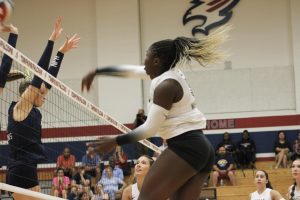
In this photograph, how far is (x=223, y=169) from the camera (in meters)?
15.6

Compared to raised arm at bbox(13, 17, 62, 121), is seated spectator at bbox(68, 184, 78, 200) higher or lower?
lower

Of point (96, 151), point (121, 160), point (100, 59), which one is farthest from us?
point (100, 59)

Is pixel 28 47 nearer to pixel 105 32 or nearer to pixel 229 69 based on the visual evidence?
pixel 105 32

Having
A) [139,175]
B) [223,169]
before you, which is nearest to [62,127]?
[223,169]

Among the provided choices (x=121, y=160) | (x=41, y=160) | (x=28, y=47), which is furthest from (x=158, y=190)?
(x=28, y=47)

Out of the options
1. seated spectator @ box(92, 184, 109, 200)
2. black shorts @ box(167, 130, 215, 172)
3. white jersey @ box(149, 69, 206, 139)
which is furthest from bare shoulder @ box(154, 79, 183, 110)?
seated spectator @ box(92, 184, 109, 200)

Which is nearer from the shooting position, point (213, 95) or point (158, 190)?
point (158, 190)

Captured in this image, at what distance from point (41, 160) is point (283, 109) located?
1343 cm

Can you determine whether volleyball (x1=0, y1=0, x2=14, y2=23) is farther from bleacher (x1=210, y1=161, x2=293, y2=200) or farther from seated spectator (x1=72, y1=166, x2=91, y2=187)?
bleacher (x1=210, y1=161, x2=293, y2=200)

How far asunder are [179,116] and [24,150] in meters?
2.15

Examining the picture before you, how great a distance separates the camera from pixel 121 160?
15570 millimetres

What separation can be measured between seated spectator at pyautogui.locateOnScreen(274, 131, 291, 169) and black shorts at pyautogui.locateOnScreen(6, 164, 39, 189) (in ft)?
39.2

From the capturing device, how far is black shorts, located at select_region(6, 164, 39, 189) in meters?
5.69

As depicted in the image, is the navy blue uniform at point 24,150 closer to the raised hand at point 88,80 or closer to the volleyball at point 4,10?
the raised hand at point 88,80
